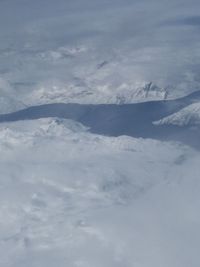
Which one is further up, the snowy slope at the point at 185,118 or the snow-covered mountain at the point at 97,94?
the snowy slope at the point at 185,118

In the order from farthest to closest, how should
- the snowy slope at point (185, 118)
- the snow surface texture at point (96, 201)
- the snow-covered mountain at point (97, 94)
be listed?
1. the snow-covered mountain at point (97, 94)
2. the snowy slope at point (185, 118)
3. the snow surface texture at point (96, 201)

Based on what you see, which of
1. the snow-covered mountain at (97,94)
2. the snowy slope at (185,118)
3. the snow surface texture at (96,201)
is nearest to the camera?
the snow surface texture at (96,201)

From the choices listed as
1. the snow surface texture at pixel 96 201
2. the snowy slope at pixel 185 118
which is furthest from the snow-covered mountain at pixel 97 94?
the snow surface texture at pixel 96 201

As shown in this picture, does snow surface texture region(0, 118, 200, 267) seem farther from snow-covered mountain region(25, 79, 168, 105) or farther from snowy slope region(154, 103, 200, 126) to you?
snow-covered mountain region(25, 79, 168, 105)

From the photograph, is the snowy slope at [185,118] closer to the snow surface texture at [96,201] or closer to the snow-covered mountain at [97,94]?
the snow-covered mountain at [97,94]

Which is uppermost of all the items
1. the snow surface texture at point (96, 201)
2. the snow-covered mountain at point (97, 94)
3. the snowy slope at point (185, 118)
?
the snow surface texture at point (96, 201)

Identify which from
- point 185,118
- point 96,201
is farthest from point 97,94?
point 96,201

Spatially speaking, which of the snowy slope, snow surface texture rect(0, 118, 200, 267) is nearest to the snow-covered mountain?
the snowy slope

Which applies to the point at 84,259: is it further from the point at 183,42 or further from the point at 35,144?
the point at 183,42
